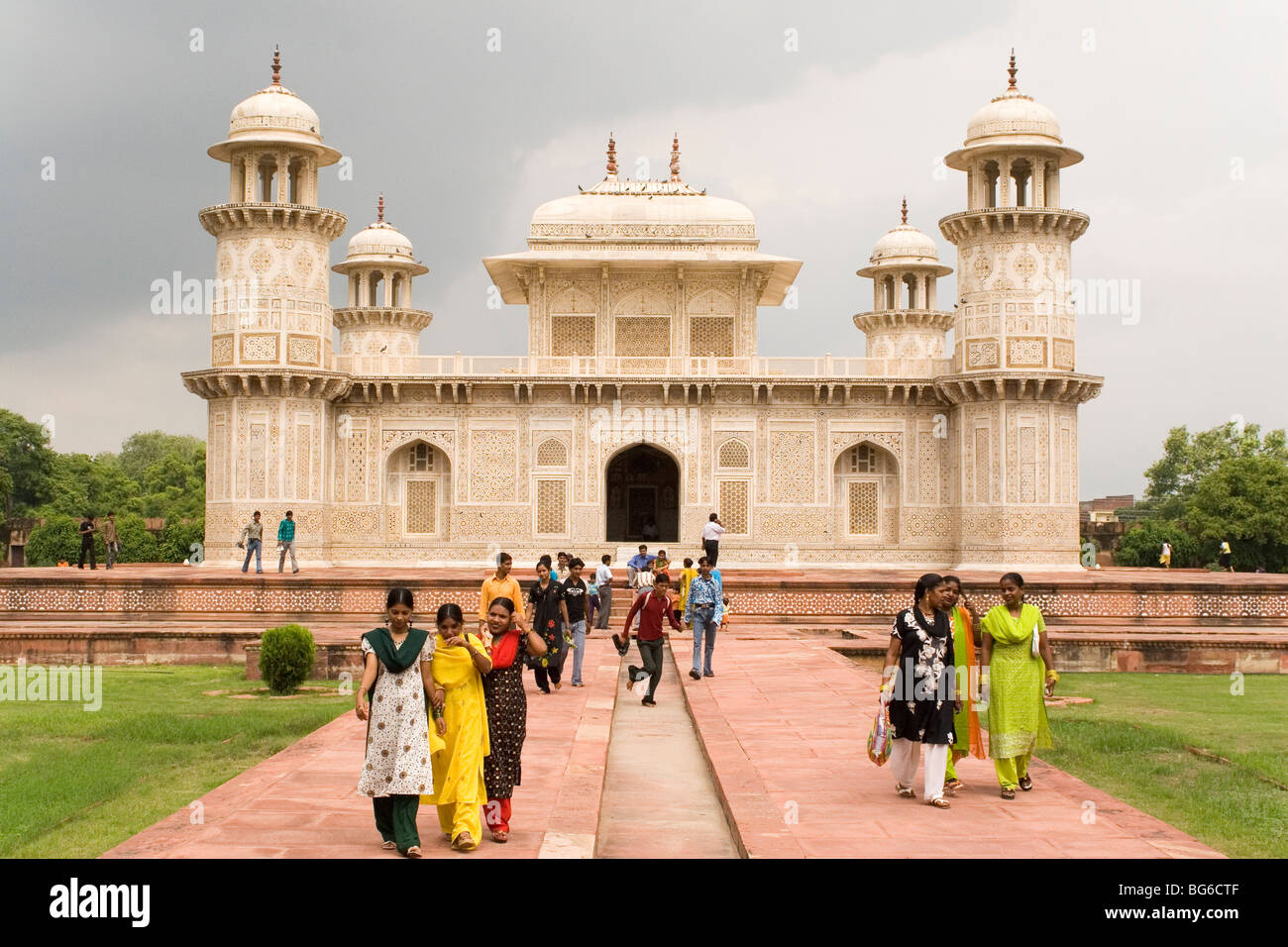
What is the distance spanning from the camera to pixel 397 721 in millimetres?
6215

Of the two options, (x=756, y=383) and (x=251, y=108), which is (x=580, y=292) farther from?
(x=251, y=108)

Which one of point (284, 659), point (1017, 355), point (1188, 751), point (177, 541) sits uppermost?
point (1017, 355)

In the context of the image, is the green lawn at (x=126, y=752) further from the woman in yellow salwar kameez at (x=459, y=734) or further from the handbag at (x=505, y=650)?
the woman in yellow salwar kameez at (x=459, y=734)

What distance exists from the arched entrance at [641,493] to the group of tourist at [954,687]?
79.1 feet

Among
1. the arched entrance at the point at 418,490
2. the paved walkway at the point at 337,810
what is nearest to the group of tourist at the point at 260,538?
the arched entrance at the point at 418,490

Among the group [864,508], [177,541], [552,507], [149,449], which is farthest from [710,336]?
[149,449]

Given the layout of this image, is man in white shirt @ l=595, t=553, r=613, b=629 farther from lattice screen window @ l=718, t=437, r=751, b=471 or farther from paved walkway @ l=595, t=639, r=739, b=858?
lattice screen window @ l=718, t=437, r=751, b=471

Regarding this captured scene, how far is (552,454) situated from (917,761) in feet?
72.9

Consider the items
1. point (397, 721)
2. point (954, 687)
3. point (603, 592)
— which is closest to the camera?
point (397, 721)

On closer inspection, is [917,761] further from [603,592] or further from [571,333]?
[571,333]

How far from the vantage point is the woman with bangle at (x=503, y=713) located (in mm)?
6551

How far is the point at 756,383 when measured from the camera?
29.2m

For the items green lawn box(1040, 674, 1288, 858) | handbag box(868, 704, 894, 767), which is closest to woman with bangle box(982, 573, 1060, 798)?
handbag box(868, 704, 894, 767)

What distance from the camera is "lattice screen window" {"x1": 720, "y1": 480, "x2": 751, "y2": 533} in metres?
29.2
